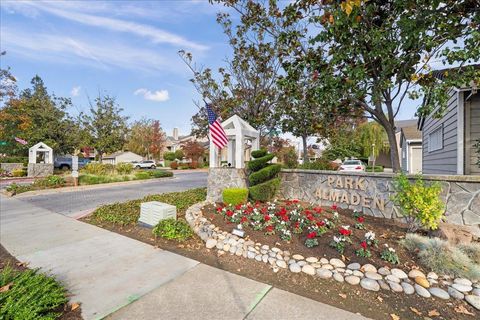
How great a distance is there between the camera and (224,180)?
7.33 meters

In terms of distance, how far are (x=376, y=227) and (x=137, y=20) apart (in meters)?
9.95

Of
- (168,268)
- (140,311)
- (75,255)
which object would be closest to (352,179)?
(168,268)

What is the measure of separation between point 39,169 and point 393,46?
23.0 metres

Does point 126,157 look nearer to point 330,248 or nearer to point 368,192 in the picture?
point 368,192

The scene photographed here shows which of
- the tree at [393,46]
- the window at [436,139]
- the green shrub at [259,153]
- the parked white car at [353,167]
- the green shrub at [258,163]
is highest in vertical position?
the tree at [393,46]

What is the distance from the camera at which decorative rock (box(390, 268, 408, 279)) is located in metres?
3.13

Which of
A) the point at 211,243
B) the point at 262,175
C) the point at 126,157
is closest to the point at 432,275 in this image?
the point at 211,243

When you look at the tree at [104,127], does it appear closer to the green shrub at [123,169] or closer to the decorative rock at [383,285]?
the green shrub at [123,169]

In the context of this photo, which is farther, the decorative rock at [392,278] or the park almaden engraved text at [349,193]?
the park almaden engraved text at [349,193]

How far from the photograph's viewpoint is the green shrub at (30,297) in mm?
2211

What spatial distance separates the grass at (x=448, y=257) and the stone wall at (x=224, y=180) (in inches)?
181

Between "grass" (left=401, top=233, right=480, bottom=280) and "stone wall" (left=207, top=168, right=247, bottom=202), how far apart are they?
4599 millimetres

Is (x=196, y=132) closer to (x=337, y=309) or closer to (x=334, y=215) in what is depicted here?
(x=334, y=215)

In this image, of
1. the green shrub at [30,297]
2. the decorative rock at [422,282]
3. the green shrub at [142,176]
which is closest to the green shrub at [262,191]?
the decorative rock at [422,282]
